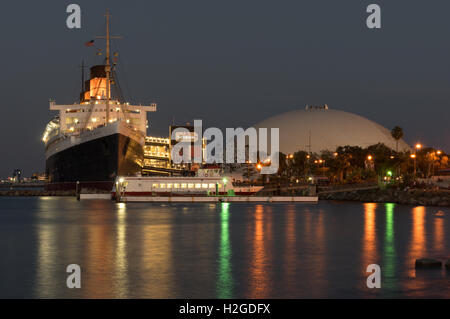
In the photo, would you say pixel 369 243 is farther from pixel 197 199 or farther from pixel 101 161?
pixel 101 161

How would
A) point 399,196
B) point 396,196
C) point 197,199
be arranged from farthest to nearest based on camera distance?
point 396,196
point 399,196
point 197,199

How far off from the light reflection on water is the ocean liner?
171 feet

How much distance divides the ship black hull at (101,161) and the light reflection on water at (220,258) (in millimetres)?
51761

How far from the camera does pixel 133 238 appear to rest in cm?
3662

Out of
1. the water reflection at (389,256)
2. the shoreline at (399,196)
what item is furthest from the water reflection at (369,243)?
the shoreline at (399,196)

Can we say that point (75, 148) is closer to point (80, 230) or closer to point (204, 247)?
point (80, 230)

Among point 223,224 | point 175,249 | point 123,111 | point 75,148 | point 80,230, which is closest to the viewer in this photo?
point 175,249

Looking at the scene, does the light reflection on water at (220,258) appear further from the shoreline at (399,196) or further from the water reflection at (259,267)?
the shoreline at (399,196)

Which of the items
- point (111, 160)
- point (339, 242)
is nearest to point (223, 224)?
point (339, 242)

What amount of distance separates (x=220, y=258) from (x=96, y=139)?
7638 centimetres

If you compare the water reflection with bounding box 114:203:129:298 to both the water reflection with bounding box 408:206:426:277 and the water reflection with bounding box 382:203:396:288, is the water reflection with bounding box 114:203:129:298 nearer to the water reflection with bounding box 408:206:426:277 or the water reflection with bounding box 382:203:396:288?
the water reflection with bounding box 382:203:396:288

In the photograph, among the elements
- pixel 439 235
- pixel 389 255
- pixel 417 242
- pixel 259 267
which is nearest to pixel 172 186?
pixel 439 235

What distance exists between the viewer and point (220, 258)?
28.3m

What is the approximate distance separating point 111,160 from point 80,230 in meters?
59.3
